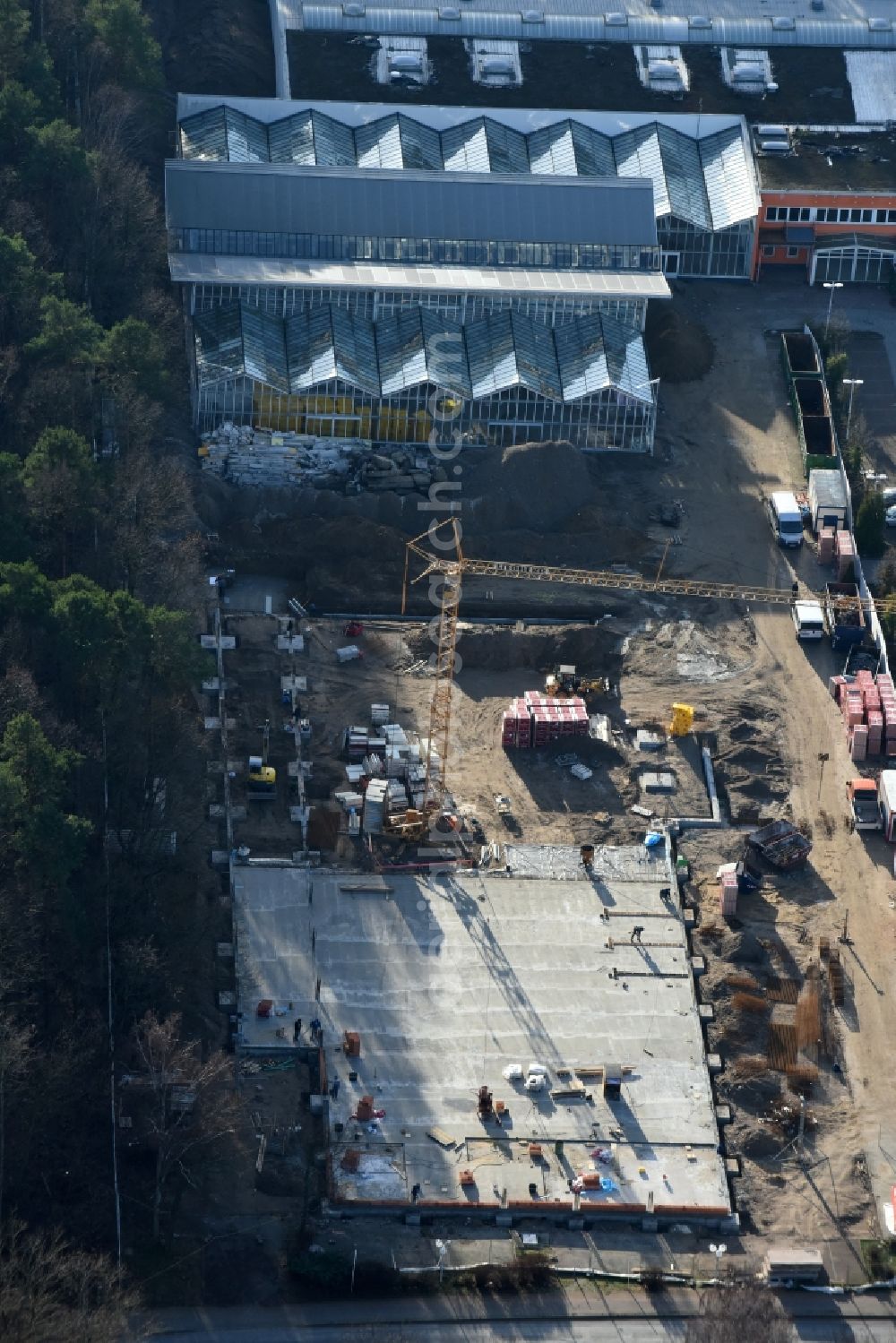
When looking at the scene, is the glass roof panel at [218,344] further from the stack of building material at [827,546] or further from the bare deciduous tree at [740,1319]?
the bare deciduous tree at [740,1319]

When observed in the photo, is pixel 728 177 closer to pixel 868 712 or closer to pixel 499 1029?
pixel 868 712

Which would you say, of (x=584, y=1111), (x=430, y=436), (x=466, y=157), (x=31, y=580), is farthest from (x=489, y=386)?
(x=584, y=1111)

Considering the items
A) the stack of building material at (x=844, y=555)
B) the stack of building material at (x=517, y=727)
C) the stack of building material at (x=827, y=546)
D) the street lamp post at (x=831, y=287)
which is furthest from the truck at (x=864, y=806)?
the street lamp post at (x=831, y=287)

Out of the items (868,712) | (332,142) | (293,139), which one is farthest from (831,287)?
(868,712)

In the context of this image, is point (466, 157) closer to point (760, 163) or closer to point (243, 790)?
point (760, 163)

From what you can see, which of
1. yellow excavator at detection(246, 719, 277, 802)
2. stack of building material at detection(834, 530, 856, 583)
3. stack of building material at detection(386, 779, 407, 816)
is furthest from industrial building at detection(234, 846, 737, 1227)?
stack of building material at detection(834, 530, 856, 583)

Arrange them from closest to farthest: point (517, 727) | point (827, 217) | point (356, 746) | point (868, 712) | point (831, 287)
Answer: point (356, 746) → point (517, 727) → point (868, 712) → point (831, 287) → point (827, 217)

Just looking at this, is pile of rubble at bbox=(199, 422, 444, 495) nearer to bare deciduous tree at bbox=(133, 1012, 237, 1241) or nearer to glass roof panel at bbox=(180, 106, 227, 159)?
glass roof panel at bbox=(180, 106, 227, 159)
